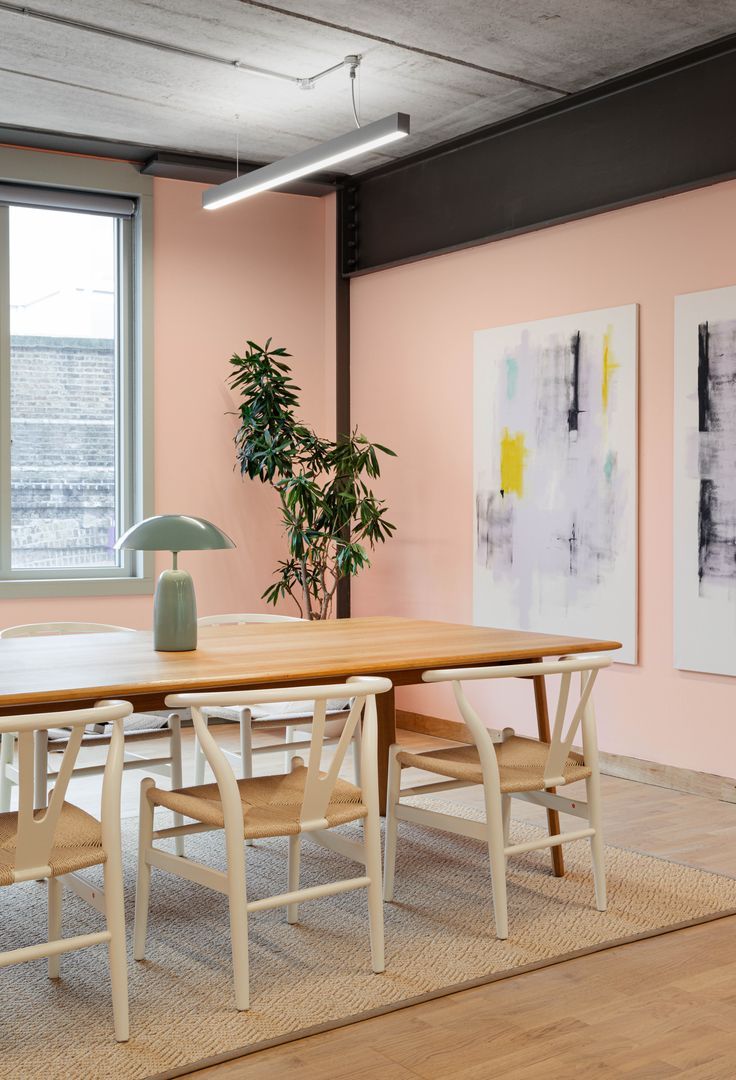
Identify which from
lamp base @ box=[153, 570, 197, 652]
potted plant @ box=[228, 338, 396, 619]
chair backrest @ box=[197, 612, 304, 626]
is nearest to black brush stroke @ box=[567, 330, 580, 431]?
potted plant @ box=[228, 338, 396, 619]

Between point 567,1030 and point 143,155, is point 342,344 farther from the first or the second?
point 567,1030

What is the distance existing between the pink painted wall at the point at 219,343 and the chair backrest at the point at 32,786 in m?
3.71

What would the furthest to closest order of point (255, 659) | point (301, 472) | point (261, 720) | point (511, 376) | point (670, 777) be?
point (301, 472) → point (511, 376) → point (670, 777) → point (261, 720) → point (255, 659)

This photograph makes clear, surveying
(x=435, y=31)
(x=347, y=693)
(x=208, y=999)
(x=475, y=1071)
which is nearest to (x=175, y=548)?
(x=347, y=693)

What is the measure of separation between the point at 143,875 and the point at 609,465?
3094 millimetres

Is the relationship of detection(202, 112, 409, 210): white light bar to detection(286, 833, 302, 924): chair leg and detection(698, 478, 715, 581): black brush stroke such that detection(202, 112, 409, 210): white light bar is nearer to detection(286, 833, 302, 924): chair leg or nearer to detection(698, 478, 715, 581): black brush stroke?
detection(698, 478, 715, 581): black brush stroke

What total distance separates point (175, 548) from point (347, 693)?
0.79 m

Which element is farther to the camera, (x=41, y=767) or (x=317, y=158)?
(x=317, y=158)

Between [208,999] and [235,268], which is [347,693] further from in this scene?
[235,268]

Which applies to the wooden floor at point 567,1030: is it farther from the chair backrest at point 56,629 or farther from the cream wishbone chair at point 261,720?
the chair backrest at point 56,629

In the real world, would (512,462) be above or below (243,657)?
above

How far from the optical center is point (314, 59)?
4.95m

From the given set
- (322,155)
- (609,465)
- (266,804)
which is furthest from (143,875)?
(609,465)

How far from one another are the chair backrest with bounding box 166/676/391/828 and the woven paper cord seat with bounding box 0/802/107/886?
30cm
